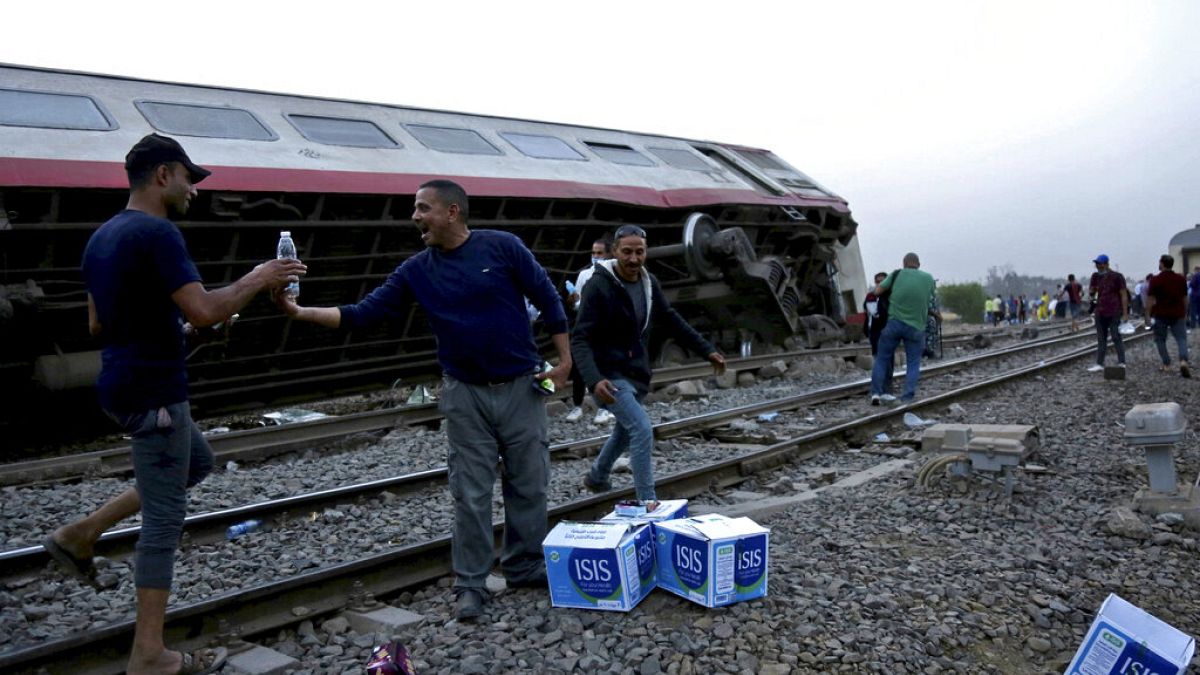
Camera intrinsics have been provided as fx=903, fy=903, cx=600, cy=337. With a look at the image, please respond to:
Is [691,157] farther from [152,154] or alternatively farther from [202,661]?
[202,661]

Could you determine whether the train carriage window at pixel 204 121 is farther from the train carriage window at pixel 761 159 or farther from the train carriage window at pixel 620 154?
the train carriage window at pixel 761 159

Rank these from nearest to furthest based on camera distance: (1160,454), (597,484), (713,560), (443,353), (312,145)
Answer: (713,560), (443,353), (1160,454), (597,484), (312,145)

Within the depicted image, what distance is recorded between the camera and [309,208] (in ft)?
31.8

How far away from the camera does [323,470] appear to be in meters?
6.91

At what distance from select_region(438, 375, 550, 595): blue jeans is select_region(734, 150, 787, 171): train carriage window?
50.8ft

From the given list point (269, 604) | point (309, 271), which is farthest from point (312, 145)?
point (269, 604)

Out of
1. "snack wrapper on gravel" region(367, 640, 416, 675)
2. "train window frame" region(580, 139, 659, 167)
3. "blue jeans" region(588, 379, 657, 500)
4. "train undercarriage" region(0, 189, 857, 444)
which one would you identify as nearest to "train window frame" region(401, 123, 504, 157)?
"train undercarriage" region(0, 189, 857, 444)

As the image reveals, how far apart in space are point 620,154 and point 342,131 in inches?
206

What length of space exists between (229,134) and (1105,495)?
29.1 feet

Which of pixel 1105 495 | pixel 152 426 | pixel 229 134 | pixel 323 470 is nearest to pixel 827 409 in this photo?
pixel 1105 495

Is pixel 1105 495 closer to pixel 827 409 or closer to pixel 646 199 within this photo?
pixel 827 409

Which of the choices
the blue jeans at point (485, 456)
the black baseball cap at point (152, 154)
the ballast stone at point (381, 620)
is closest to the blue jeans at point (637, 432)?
the blue jeans at point (485, 456)

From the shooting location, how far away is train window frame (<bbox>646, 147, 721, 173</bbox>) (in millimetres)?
15734

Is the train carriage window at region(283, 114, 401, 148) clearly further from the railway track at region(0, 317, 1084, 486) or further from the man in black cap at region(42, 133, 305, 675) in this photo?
the man in black cap at region(42, 133, 305, 675)
